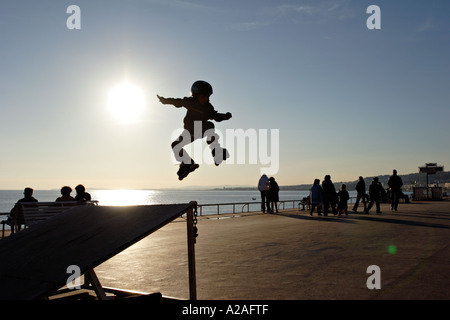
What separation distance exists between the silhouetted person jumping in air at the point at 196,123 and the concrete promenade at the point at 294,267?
1856mm

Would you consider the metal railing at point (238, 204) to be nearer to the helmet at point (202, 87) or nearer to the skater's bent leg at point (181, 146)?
the skater's bent leg at point (181, 146)

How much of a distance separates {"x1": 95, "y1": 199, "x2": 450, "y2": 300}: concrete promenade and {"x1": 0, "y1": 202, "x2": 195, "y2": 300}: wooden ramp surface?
1.38m

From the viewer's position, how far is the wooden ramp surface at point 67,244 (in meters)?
3.40

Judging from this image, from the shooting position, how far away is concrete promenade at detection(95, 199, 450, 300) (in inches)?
203

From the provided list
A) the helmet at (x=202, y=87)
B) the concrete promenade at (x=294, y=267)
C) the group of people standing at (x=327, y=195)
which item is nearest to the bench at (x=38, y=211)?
the concrete promenade at (x=294, y=267)

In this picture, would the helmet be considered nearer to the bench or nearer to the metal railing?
the bench

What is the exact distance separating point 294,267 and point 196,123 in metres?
3.10

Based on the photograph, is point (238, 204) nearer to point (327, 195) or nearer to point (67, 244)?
point (327, 195)

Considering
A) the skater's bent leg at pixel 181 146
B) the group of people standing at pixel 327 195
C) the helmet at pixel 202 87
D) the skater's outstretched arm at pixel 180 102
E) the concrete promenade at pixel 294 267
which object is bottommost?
the concrete promenade at pixel 294 267

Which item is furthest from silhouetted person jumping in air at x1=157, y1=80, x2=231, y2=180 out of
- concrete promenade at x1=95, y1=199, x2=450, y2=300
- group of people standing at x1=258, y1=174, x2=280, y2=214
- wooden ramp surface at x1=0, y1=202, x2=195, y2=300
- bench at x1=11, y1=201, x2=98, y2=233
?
group of people standing at x1=258, y1=174, x2=280, y2=214

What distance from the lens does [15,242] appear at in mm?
4871

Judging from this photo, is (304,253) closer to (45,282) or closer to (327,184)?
(45,282)

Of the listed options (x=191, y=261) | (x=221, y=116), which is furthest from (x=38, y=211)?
(x=191, y=261)

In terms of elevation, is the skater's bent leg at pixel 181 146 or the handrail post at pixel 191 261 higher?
the skater's bent leg at pixel 181 146
